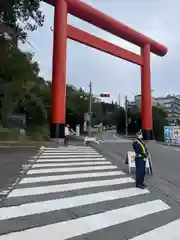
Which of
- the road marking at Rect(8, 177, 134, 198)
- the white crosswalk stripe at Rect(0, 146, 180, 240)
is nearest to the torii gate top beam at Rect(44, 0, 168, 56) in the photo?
the white crosswalk stripe at Rect(0, 146, 180, 240)

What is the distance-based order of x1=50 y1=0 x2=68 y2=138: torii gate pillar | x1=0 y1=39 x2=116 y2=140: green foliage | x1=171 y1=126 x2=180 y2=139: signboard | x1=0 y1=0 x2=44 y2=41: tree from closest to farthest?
x1=0 y1=0 x2=44 y2=41: tree, x1=50 y1=0 x2=68 y2=138: torii gate pillar, x1=0 y1=39 x2=116 y2=140: green foliage, x1=171 y1=126 x2=180 y2=139: signboard

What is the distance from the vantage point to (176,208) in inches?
243

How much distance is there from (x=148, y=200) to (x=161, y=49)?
30.1 meters

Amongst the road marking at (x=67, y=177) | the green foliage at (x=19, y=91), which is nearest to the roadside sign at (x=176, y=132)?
the green foliage at (x=19, y=91)

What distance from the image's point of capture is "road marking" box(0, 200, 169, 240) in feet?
13.7

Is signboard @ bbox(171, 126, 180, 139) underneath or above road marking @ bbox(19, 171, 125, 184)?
above

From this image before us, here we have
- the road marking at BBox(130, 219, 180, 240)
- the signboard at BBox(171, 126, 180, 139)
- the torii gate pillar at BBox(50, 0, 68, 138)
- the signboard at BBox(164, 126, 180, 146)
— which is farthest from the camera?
the signboard at BBox(164, 126, 180, 146)

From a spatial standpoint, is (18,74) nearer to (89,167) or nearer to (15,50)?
(15,50)

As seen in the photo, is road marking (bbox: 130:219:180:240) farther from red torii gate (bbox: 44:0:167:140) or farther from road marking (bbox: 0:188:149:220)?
red torii gate (bbox: 44:0:167:140)

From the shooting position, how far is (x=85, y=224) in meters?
4.76

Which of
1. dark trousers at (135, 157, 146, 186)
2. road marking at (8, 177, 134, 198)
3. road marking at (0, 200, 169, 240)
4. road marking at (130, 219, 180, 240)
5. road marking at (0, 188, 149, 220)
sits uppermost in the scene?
dark trousers at (135, 157, 146, 186)

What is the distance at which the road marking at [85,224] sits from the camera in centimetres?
416

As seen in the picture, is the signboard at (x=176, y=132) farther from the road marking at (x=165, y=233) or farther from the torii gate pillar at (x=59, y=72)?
the road marking at (x=165, y=233)

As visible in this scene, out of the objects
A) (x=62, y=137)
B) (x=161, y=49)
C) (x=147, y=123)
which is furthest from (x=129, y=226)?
(x=161, y=49)
